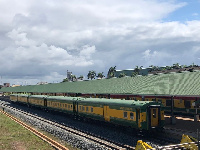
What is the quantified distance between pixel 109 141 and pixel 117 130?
429 centimetres

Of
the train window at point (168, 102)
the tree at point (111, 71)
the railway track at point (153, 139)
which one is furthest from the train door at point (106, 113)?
the tree at point (111, 71)

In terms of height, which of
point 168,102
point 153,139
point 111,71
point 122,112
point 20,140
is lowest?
point 20,140

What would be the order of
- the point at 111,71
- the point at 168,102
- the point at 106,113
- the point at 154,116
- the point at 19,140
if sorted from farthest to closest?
the point at 111,71, the point at 168,102, the point at 106,113, the point at 19,140, the point at 154,116

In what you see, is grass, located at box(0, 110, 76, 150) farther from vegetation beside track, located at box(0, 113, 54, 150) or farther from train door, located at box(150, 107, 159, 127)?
train door, located at box(150, 107, 159, 127)

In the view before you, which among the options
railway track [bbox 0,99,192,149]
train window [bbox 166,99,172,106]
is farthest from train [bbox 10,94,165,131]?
train window [bbox 166,99,172,106]

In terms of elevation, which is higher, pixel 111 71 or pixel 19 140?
pixel 111 71

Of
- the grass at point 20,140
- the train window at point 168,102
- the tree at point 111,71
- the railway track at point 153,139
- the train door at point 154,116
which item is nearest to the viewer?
the railway track at point 153,139

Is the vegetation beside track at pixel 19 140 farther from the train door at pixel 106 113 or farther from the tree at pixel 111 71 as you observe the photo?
the tree at pixel 111 71

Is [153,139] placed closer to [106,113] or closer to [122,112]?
[122,112]

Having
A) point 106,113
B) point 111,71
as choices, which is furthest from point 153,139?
point 111,71

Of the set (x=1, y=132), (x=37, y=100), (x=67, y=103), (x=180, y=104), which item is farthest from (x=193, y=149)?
(x=37, y=100)

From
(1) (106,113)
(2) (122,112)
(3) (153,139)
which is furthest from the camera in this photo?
(1) (106,113)

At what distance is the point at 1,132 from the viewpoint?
2744 centimetres

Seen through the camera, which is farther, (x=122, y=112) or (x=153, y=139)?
(x=122, y=112)
